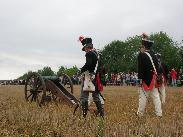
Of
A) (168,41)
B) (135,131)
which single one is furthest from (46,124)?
(168,41)

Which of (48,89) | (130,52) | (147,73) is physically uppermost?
(130,52)

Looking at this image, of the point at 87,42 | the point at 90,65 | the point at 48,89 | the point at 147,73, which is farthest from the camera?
the point at 48,89

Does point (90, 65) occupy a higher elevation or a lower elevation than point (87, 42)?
lower

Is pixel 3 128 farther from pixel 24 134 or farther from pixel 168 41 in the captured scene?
pixel 168 41

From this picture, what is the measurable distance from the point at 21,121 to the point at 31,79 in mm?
8063

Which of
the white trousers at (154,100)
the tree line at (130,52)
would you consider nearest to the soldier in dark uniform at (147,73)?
the white trousers at (154,100)

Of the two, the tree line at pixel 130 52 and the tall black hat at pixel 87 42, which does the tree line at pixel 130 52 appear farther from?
the tall black hat at pixel 87 42

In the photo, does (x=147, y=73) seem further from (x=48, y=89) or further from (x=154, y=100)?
(x=48, y=89)

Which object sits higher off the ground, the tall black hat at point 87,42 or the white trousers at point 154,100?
the tall black hat at point 87,42

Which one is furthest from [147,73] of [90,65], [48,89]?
[48,89]

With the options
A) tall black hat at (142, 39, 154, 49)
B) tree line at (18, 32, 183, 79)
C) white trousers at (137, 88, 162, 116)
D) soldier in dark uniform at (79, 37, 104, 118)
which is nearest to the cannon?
soldier in dark uniform at (79, 37, 104, 118)

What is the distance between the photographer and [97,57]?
431 inches

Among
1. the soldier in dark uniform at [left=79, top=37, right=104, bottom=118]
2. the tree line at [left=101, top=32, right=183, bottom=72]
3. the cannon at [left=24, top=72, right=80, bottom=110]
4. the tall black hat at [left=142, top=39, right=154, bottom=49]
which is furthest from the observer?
the tree line at [left=101, top=32, right=183, bottom=72]

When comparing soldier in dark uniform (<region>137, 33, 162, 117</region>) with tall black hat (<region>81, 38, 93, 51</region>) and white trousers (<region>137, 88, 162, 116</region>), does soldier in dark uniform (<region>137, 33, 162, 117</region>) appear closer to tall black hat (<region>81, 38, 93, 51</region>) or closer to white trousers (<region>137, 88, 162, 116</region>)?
white trousers (<region>137, 88, 162, 116</region>)
